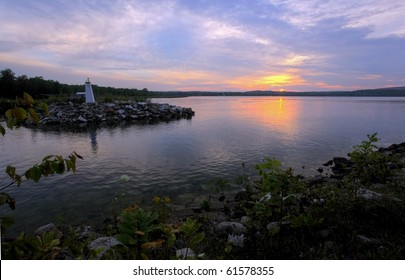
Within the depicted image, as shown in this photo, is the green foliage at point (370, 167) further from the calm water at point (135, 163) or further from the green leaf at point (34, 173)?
the green leaf at point (34, 173)

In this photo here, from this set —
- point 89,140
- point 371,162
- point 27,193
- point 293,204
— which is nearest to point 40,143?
point 89,140

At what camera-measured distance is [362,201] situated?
5906mm

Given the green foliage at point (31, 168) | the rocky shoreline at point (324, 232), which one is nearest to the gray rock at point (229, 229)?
the rocky shoreline at point (324, 232)

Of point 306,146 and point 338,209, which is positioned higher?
point 338,209

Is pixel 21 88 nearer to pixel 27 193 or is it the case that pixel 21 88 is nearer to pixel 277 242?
pixel 27 193

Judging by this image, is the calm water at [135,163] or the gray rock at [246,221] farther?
the calm water at [135,163]

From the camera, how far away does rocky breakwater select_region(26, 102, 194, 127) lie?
36.4 m

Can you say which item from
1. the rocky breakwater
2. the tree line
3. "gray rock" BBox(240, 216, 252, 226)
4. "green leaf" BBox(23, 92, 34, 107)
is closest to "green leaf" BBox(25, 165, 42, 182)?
"green leaf" BBox(23, 92, 34, 107)

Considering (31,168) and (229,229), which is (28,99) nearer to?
(31,168)

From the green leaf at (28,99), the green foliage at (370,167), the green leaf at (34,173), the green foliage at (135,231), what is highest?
the green leaf at (28,99)

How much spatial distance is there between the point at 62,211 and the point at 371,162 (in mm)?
12113

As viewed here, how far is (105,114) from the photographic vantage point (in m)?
40.8

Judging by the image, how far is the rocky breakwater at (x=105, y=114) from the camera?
1434 inches

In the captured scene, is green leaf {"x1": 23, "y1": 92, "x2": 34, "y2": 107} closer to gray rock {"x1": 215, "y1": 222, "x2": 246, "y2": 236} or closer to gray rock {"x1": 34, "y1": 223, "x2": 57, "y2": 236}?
gray rock {"x1": 215, "y1": 222, "x2": 246, "y2": 236}
